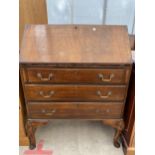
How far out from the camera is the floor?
73.3 inches

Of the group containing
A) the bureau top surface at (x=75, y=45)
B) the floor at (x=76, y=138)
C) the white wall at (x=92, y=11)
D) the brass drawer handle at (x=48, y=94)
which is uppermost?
the white wall at (x=92, y=11)

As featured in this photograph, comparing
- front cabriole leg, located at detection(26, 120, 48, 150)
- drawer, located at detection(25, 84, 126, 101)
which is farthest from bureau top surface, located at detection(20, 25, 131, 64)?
front cabriole leg, located at detection(26, 120, 48, 150)

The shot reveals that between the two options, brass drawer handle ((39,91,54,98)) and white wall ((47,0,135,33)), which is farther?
white wall ((47,0,135,33))

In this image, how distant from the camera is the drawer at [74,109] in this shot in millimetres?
1612

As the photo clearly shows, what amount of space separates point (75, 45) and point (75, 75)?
8.1 inches

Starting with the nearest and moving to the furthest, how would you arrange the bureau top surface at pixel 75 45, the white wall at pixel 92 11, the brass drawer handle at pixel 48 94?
1. the bureau top surface at pixel 75 45
2. the brass drawer handle at pixel 48 94
3. the white wall at pixel 92 11

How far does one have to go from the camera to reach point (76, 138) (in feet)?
6.47

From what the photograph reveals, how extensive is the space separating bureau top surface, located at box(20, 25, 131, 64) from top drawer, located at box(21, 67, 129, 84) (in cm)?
7

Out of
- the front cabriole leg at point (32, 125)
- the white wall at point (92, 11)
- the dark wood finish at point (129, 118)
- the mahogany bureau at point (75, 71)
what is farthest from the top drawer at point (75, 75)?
the white wall at point (92, 11)

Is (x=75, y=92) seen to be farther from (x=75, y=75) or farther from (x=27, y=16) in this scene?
(x=27, y=16)

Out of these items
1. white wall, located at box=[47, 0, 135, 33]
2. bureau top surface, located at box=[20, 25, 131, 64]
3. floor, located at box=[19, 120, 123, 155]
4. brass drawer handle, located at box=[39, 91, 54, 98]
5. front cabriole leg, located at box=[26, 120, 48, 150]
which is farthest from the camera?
white wall, located at box=[47, 0, 135, 33]

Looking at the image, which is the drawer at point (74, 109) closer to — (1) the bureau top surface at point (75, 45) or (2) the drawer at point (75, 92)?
(2) the drawer at point (75, 92)

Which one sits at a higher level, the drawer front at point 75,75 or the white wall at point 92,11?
the white wall at point 92,11

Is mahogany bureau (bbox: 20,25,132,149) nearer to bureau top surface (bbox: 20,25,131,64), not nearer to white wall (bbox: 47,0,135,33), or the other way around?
bureau top surface (bbox: 20,25,131,64)
